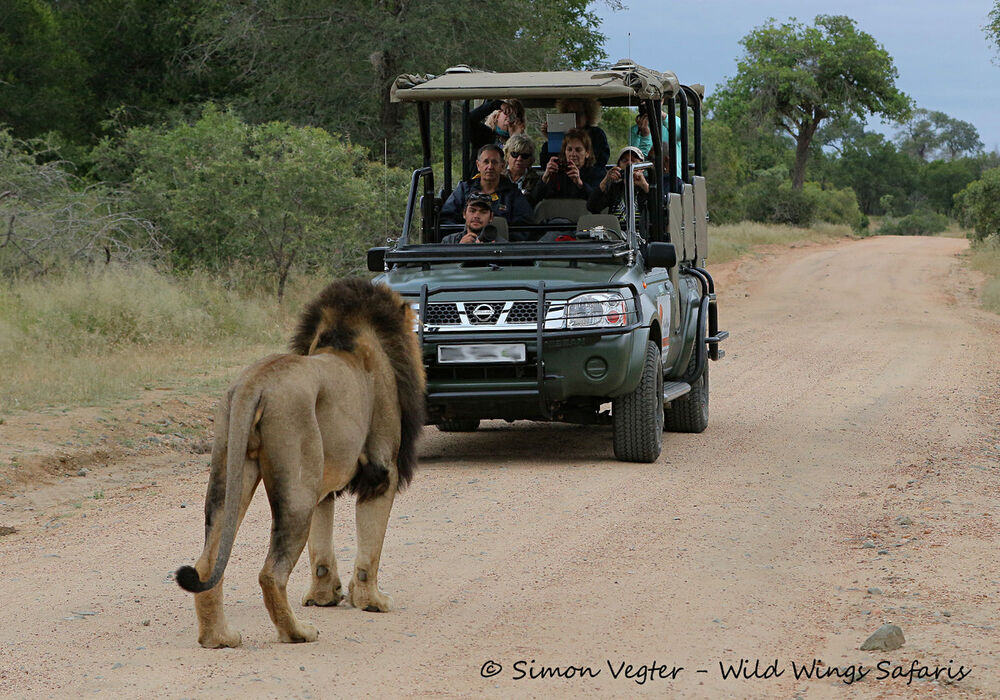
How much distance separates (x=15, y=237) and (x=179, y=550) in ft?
34.6

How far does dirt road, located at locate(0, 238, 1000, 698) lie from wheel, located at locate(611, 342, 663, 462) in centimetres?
11

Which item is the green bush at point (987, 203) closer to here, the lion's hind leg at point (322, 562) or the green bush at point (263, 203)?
the green bush at point (263, 203)

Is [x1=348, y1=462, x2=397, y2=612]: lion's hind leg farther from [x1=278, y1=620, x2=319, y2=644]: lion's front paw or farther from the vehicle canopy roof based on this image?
the vehicle canopy roof

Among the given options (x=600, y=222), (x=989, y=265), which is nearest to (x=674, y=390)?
(x=600, y=222)

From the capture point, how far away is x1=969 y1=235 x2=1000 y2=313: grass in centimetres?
2256

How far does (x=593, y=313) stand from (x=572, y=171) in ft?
6.04

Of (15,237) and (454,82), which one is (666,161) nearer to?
(454,82)

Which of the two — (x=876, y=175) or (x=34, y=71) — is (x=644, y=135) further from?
(x=876, y=175)

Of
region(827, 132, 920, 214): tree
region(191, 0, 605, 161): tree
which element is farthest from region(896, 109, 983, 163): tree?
region(191, 0, 605, 161): tree

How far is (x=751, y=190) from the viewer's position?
159 ft

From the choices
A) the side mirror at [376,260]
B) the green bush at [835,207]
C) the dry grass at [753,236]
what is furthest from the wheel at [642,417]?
the green bush at [835,207]

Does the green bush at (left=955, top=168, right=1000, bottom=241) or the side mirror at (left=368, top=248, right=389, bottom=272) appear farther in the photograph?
the green bush at (left=955, top=168, right=1000, bottom=241)

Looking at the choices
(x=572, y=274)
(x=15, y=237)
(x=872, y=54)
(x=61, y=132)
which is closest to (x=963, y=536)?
(x=572, y=274)

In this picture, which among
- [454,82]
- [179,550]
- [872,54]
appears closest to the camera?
[179,550]
